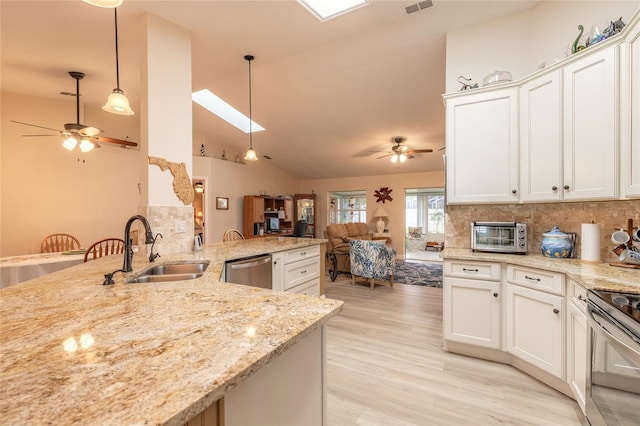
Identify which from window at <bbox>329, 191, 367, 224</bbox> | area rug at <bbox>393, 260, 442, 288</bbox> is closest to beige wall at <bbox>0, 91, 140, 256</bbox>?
area rug at <bbox>393, 260, 442, 288</bbox>

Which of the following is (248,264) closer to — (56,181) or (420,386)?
(420,386)

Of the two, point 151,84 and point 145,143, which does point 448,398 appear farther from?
point 151,84

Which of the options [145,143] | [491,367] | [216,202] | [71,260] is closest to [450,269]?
[491,367]

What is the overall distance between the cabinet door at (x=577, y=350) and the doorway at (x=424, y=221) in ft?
26.7

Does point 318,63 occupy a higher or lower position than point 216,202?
higher

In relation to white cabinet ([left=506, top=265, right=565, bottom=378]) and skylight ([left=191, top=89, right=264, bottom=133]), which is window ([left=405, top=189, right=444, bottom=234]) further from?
white cabinet ([left=506, top=265, right=565, bottom=378])

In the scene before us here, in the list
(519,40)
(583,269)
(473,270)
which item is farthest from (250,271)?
(519,40)

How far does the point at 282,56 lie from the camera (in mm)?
3418

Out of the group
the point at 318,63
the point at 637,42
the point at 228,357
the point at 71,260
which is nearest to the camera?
the point at 228,357

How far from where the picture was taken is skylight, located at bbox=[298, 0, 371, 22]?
2594 millimetres

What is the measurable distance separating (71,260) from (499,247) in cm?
457

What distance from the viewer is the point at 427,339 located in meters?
2.82

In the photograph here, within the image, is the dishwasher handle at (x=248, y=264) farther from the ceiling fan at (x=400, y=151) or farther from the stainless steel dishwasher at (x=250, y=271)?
the ceiling fan at (x=400, y=151)

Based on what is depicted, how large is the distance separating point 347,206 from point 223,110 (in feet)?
18.1
